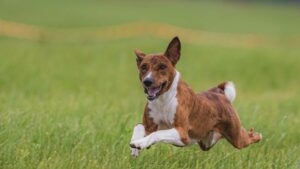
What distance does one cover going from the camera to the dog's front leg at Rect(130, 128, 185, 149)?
18.8 feet

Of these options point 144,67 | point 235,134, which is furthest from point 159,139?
point 235,134

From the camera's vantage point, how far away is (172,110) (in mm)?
6004

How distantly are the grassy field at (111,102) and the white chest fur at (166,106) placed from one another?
0.43 m

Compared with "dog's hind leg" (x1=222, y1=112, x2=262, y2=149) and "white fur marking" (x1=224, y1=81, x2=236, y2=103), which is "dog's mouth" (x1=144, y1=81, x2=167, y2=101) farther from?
"white fur marking" (x1=224, y1=81, x2=236, y2=103)

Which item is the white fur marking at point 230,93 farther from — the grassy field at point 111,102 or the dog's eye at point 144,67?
the dog's eye at point 144,67

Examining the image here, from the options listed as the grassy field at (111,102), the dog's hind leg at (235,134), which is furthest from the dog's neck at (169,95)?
the dog's hind leg at (235,134)

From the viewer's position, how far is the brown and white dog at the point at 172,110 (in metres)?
5.81

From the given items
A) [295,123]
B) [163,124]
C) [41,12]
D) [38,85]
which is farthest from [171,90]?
[41,12]

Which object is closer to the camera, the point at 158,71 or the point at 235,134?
the point at 158,71

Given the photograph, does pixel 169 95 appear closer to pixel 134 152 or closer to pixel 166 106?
pixel 166 106

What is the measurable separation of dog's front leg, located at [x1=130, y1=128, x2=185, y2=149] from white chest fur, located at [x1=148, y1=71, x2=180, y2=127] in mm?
140

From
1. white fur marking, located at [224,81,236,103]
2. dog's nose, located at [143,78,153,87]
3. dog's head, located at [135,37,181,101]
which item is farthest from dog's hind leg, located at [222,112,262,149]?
dog's nose, located at [143,78,153,87]

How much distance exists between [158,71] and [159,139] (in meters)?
0.51

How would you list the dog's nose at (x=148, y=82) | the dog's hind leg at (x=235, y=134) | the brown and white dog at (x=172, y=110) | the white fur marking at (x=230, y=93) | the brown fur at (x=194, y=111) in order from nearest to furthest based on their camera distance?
the dog's nose at (x=148, y=82), the brown and white dog at (x=172, y=110), the brown fur at (x=194, y=111), the dog's hind leg at (x=235, y=134), the white fur marking at (x=230, y=93)
